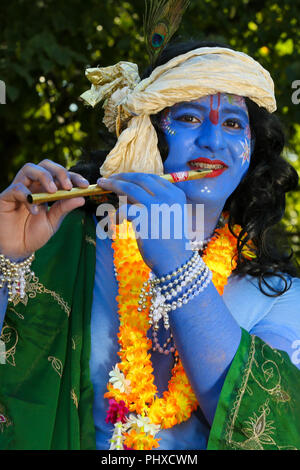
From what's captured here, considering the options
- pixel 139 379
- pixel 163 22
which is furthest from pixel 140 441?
pixel 163 22

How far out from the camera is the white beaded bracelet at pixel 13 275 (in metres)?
1.90

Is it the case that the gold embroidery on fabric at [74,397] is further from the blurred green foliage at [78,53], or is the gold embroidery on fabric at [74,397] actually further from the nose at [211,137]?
the blurred green foliage at [78,53]

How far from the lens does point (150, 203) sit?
1.80m

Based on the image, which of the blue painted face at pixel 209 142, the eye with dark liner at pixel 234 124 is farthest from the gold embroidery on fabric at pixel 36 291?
the eye with dark liner at pixel 234 124

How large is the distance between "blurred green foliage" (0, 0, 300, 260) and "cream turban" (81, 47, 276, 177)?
131 centimetres

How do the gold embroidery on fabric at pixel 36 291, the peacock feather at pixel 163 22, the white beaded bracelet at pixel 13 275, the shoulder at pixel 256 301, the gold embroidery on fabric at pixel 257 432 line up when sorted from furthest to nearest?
the peacock feather at pixel 163 22 → the shoulder at pixel 256 301 → the gold embroidery on fabric at pixel 36 291 → the white beaded bracelet at pixel 13 275 → the gold embroidery on fabric at pixel 257 432

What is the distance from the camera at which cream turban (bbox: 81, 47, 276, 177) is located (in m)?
2.15

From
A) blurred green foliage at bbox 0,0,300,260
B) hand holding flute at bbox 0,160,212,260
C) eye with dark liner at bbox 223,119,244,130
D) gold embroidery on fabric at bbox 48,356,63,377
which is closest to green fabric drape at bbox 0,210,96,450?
gold embroidery on fabric at bbox 48,356,63,377

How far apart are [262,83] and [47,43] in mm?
1742

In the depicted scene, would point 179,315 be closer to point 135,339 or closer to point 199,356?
point 199,356

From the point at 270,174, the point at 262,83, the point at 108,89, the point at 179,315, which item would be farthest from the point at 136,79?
the point at 179,315

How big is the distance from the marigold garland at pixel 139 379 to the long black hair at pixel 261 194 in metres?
0.24

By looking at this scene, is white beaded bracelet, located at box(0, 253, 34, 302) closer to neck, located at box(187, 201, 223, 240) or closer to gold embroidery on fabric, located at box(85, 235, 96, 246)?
→ gold embroidery on fabric, located at box(85, 235, 96, 246)

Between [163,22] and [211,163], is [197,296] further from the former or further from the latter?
[163,22]
